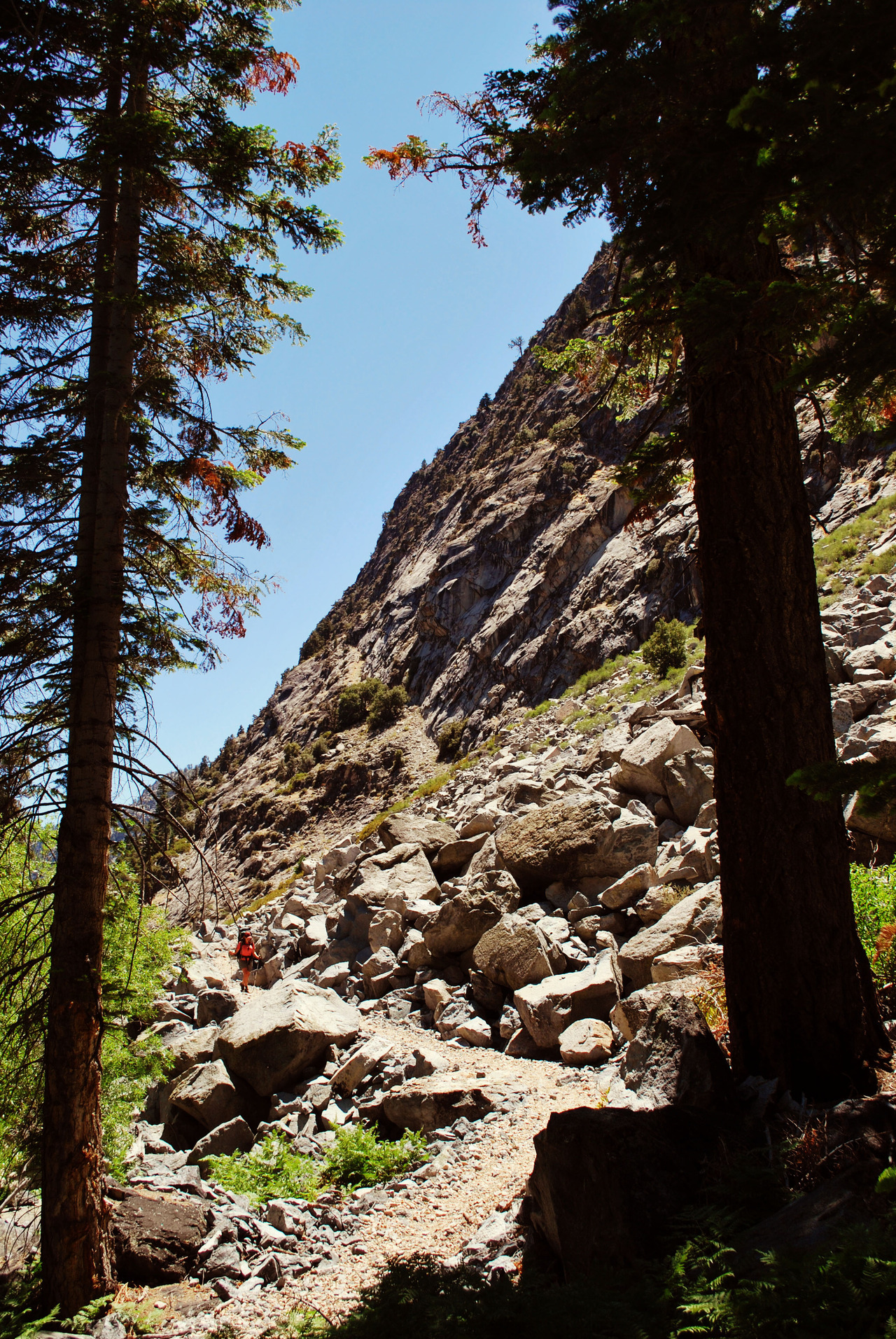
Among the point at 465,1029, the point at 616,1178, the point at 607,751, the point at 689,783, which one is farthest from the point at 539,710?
the point at 616,1178

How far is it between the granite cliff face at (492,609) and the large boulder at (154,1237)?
20.9 meters

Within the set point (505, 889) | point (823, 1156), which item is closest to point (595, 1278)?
point (823, 1156)

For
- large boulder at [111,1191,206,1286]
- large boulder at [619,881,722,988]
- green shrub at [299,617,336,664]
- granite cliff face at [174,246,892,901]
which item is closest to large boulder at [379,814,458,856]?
large boulder at [619,881,722,988]

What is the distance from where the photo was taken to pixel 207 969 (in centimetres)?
1466

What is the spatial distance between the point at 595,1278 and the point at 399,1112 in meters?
4.99

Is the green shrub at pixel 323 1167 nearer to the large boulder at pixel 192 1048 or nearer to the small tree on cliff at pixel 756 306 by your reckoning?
the large boulder at pixel 192 1048

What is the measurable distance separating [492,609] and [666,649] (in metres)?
23.0

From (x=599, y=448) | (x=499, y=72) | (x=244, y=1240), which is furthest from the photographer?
(x=599, y=448)

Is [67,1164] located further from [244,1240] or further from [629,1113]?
[629,1113]

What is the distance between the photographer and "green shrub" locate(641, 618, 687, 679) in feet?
80.2

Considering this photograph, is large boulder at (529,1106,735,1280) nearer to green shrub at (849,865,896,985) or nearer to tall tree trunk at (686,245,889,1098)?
tall tree trunk at (686,245,889,1098)

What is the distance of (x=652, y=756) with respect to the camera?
460 inches

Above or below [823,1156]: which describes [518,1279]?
below

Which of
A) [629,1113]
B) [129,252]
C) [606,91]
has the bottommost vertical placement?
[629,1113]
